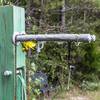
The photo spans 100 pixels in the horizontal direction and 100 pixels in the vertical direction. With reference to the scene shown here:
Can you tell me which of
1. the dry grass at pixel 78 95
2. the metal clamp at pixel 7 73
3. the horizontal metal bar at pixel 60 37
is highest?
the horizontal metal bar at pixel 60 37

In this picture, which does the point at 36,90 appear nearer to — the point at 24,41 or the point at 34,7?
the point at 34,7

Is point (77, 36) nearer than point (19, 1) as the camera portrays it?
Yes

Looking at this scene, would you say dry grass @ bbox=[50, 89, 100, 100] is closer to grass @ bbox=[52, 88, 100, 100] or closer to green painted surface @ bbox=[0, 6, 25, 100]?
grass @ bbox=[52, 88, 100, 100]

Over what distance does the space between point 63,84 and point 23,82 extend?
144 inches

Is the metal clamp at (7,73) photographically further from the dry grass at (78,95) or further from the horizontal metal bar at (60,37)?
the dry grass at (78,95)

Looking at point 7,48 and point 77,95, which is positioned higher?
point 7,48

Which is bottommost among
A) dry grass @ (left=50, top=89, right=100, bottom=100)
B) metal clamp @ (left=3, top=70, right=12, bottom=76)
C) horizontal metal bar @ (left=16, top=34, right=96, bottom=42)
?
dry grass @ (left=50, top=89, right=100, bottom=100)

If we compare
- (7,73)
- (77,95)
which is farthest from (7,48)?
(77,95)

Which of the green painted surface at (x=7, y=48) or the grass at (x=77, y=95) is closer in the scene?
the green painted surface at (x=7, y=48)

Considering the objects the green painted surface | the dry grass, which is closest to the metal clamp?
the green painted surface

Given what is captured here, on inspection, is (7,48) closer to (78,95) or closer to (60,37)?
(60,37)

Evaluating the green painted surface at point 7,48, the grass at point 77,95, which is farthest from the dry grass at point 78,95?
the green painted surface at point 7,48

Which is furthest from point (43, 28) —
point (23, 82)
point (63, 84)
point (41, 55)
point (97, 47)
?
point (23, 82)

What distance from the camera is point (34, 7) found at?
195 inches
